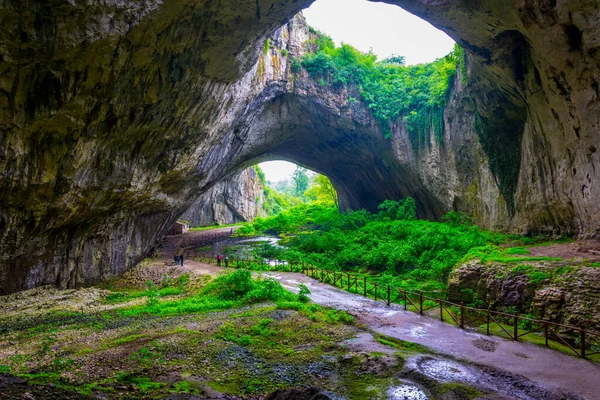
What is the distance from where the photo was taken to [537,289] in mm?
10109

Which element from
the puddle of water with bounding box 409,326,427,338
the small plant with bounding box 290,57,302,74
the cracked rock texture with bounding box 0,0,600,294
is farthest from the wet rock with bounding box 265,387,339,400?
the small plant with bounding box 290,57,302,74

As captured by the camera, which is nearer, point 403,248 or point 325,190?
point 403,248

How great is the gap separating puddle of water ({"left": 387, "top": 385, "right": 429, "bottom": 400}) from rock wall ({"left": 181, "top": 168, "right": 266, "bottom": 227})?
1615 inches

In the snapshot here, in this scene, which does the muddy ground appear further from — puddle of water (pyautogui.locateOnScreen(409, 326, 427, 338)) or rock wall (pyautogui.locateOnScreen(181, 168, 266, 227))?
rock wall (pyautogui.locateOnScreen(181, 168, 266, 227))

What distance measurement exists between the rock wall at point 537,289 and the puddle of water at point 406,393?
5078mm

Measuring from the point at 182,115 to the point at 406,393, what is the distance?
1359 centimetres

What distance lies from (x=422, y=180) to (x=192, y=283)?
57.2 feet

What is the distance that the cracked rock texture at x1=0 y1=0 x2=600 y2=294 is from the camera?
971 centimetres

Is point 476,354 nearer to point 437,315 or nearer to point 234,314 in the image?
point 437,315

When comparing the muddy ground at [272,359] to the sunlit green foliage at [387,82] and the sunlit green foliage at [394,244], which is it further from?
the sunlit green foliage at [387,82]

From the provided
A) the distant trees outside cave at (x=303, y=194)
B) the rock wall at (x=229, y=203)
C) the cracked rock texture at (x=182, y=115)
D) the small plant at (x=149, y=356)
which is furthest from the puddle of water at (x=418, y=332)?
the rock wall at (x=229, y=203)

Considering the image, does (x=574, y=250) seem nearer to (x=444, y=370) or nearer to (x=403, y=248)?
(x=444, y=370)

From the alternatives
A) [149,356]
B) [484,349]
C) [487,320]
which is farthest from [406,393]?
[149,356]

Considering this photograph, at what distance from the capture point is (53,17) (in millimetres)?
8398
